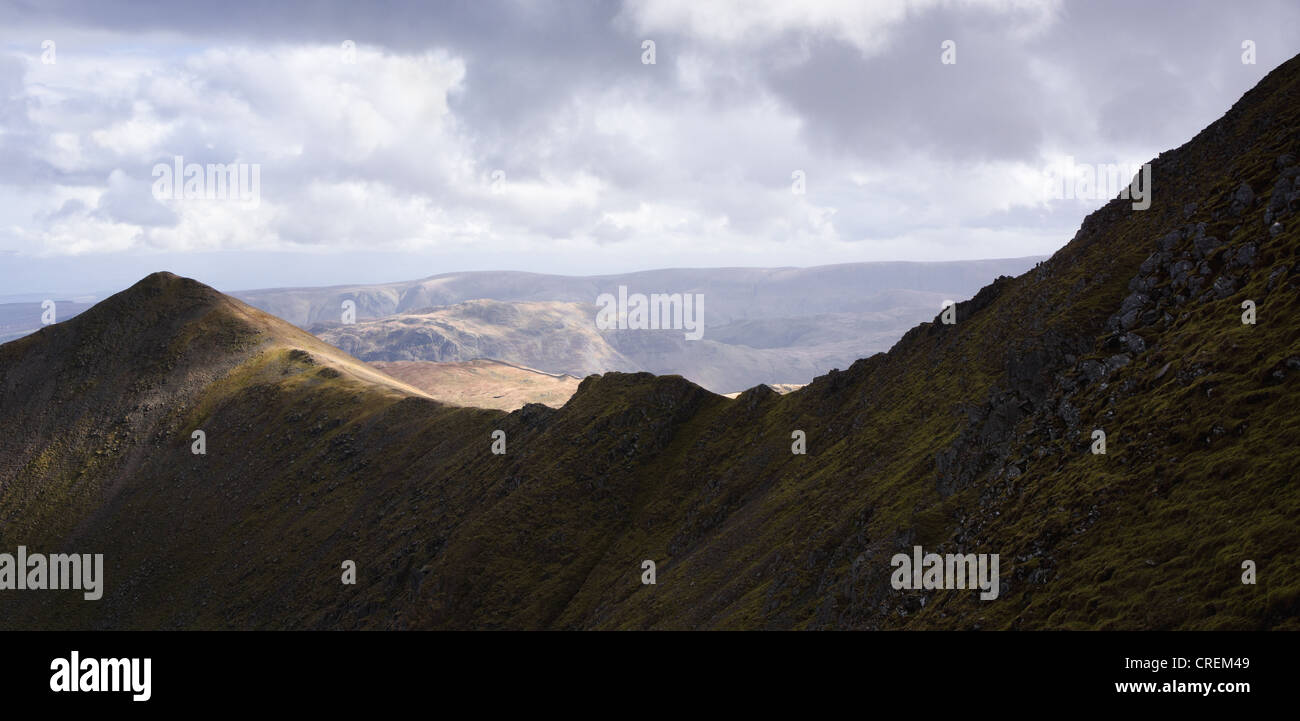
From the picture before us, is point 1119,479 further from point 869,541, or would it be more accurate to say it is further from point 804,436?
point 804,436

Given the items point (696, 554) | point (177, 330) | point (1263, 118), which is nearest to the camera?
point (1263, 118)
